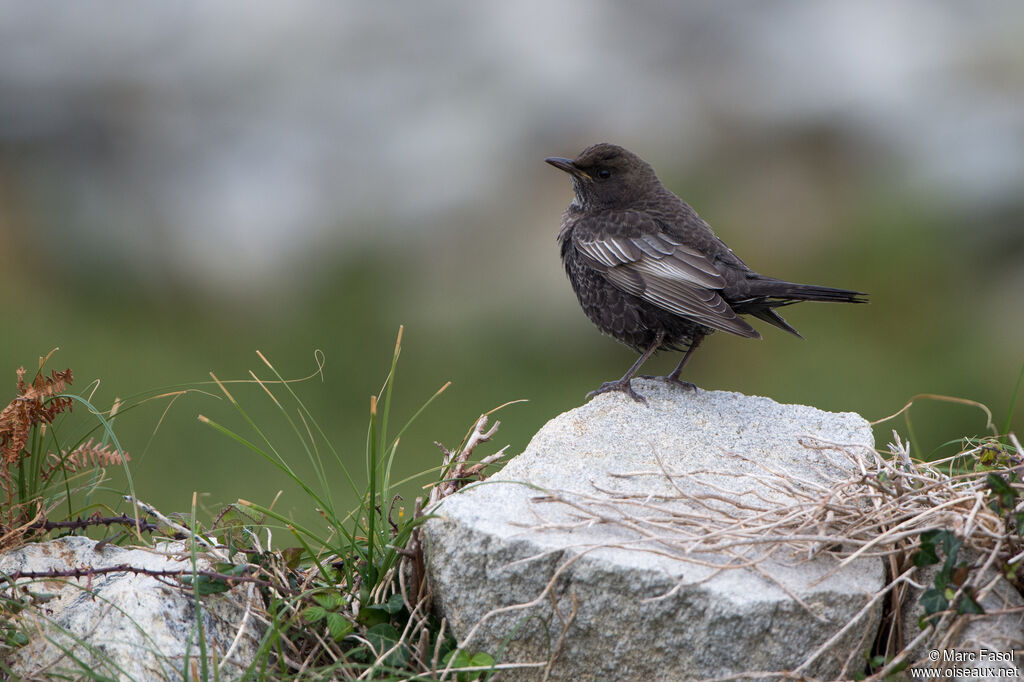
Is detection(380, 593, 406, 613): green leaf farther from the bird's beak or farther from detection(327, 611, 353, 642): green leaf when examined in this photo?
the bird's beak

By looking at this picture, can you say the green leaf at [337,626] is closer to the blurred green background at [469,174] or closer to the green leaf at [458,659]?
the green leaf at [458,659]

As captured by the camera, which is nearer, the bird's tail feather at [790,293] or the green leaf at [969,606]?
the green leaf at [969,606]

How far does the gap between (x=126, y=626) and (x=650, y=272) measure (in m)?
2.60

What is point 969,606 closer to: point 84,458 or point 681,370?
point 681,370

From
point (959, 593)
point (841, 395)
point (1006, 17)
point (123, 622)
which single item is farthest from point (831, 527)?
point (1006, 17)

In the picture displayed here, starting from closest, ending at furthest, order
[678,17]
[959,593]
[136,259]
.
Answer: [959,593] < [136,259] < [678,17]

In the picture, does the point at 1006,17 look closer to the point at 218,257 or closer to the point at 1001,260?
the point at 1001,260

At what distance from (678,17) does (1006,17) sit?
115 inches

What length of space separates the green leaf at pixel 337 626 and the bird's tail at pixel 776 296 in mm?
2210

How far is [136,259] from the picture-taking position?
8.55 meters

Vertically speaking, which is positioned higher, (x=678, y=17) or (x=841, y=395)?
(x=678, y=17)

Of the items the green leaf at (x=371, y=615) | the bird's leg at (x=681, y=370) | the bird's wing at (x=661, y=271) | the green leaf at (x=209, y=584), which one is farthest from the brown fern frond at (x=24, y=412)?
the bird's leg at (x=681, y=370)

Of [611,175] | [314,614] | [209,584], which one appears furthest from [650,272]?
[209,584]

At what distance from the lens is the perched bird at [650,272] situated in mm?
4234
